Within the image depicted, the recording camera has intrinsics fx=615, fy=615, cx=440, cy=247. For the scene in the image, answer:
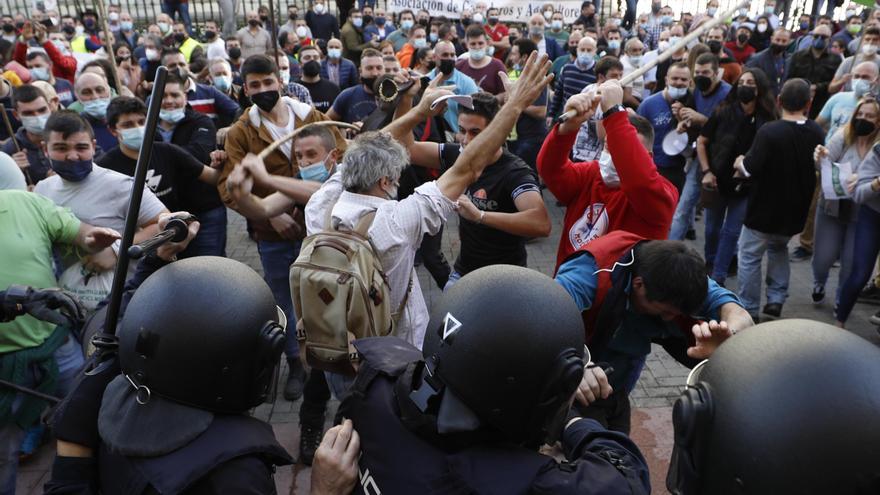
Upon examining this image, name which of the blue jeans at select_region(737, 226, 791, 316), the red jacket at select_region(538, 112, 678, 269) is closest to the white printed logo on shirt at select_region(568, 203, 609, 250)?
the red jacket at select_region(538, 112, 678, 269)

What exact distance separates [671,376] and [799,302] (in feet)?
6.67

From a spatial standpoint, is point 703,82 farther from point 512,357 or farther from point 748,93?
point 512,357

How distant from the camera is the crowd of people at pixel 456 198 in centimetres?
235

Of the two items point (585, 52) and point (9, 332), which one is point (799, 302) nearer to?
point (585, 52)

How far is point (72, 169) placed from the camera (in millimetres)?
3318

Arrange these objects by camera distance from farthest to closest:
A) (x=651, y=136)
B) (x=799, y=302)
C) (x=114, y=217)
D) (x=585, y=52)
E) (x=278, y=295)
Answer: (x=585, y=52) < (x=799, y=302) < (x=278, y=295) < (x=651, y=136) < (x=114, y=217)

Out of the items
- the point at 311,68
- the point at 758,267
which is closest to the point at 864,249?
the point at 758,267

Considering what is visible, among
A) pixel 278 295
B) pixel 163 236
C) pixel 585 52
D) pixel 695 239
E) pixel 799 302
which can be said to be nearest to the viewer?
pixel 163 236

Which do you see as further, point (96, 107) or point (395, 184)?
point (96, 107)

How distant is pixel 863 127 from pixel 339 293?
436 centimetres

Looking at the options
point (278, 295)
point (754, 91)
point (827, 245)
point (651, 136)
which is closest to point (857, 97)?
point (754, 91)

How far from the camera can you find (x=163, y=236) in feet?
6.56

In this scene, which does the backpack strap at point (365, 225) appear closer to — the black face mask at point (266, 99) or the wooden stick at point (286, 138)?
the wooden stick at point (286, 138)

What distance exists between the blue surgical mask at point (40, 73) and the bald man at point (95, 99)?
10.5ft
